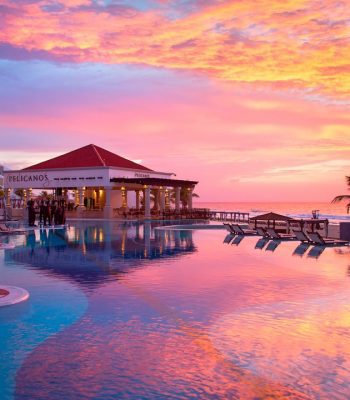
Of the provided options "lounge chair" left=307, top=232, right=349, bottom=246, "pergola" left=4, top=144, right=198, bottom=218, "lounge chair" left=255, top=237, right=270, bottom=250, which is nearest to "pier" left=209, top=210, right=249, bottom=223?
"pergola" left=4, top=144, right=198, bottom=218

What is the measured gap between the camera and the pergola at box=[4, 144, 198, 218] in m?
51.2

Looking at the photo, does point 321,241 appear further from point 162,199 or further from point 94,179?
point 162,199

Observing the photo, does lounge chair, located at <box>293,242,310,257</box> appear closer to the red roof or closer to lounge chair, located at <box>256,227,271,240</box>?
lounge chair, located at <box>256,227,271,240</box>

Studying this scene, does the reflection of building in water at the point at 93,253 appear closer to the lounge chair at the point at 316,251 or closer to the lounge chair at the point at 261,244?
the lounge chair at the point at 261,244

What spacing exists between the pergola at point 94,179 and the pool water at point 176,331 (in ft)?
109

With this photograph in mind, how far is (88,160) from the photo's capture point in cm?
5459

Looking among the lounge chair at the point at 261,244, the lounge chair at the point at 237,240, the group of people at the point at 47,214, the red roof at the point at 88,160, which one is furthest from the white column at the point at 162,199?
the lounge chair at the point at 261,244

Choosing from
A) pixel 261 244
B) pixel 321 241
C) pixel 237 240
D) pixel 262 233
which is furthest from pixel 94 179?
pixel 321 241

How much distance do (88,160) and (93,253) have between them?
1342 inches

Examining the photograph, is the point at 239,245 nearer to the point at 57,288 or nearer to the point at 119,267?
the point at 119,267

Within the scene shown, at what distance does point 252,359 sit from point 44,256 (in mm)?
14174

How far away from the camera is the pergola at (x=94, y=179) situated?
51.2 meters

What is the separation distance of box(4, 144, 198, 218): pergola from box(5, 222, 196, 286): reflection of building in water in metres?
20.8

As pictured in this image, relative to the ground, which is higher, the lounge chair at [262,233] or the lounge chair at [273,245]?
the lounge chair at [262,233]
